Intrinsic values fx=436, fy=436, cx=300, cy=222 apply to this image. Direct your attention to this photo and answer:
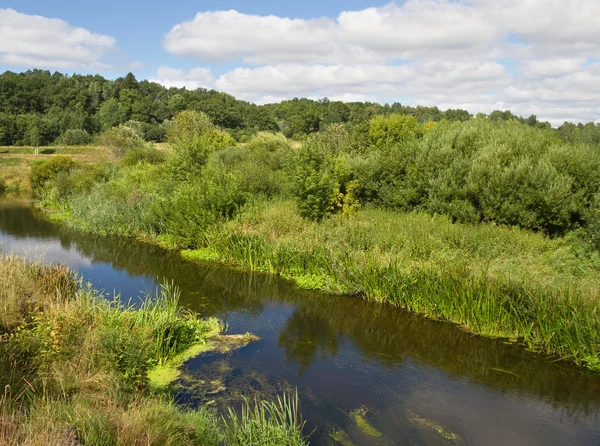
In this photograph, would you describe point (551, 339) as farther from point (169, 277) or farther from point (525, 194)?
point (169, 277)

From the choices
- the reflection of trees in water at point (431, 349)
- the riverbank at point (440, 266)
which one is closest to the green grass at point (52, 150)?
the riverbank at point (440, 266)

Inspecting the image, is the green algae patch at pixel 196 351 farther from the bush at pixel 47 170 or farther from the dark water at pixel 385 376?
the bush at pixel 47 170

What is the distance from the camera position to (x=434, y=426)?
7.39 m

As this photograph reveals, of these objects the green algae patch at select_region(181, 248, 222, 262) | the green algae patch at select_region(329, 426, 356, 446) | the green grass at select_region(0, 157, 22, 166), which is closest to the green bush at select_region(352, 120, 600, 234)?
the green algae patch at select_region(181, 248, 222, 262)

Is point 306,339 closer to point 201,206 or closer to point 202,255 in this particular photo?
point 202,255

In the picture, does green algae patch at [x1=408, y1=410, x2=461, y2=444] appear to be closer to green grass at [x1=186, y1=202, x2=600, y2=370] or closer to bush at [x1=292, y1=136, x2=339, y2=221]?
green grass at [x1=186, y1=202, x2=600, y2=370]

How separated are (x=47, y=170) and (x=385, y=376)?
34.0 meters

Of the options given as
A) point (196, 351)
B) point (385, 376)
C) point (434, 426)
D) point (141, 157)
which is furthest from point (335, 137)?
point (434, 426)

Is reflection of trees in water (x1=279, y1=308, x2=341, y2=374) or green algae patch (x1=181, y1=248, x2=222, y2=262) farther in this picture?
green algae patch (x1=181, y1=248, x2=222, y2=262)

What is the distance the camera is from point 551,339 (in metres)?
9.49

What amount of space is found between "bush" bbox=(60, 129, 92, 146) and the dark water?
5699cm

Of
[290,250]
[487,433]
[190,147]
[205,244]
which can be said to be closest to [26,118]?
[190,147]

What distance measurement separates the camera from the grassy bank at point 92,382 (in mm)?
4922

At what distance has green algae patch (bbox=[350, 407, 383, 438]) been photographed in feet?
23.5
